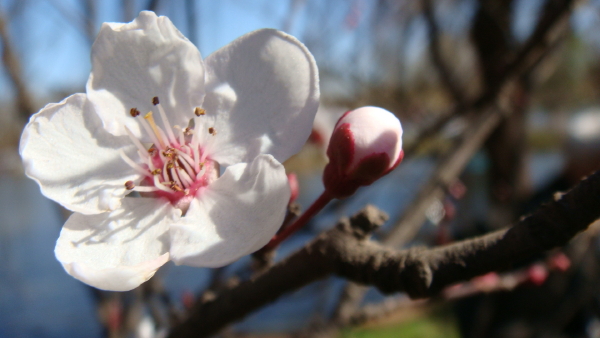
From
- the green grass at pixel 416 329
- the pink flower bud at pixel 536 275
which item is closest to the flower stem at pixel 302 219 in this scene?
the pink flower bud at pixel 536 275

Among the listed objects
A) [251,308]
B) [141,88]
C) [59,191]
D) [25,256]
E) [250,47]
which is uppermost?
[250,47]

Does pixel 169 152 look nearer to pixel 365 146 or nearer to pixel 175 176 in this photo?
pixel 175 176

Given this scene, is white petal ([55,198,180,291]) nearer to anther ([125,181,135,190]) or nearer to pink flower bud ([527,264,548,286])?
anther ([125,181,135,190])

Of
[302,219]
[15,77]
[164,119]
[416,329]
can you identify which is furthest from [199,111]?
[416,329]

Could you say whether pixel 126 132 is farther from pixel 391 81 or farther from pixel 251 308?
pixel 391 81

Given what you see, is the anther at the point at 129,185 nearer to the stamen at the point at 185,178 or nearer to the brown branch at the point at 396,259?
the stamen at the point at 185,178

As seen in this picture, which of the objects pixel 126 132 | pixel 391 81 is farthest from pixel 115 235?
pixel 391 81

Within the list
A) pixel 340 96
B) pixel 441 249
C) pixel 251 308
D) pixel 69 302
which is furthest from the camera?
pixel 69 302
